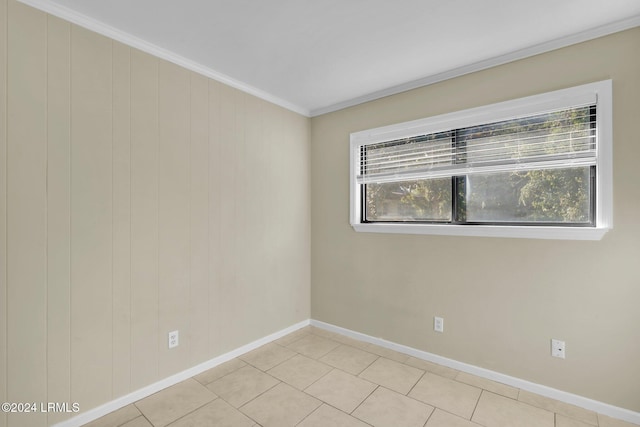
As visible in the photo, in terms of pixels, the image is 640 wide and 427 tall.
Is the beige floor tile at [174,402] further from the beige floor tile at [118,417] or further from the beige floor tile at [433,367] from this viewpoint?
the beige floor tile at [433,367]

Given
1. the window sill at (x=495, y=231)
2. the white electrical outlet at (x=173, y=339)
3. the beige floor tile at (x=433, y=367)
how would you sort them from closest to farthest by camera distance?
the window sill at (x=495, y=231), the white electrical outlet at (x=173, y=339), the beige floor tile at (x=433, y=367)

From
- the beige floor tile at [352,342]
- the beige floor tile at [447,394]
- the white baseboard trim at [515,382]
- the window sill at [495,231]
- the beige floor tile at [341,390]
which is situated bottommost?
the beige floor tile at [352,342]

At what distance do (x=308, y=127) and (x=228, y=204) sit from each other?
1488 millimetres

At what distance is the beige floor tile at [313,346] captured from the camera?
2.90 metres

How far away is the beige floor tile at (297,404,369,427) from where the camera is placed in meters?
1.92

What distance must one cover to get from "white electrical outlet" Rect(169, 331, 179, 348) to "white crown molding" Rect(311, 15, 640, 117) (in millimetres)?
2718

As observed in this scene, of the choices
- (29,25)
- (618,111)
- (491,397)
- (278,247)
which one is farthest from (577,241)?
(29,25)

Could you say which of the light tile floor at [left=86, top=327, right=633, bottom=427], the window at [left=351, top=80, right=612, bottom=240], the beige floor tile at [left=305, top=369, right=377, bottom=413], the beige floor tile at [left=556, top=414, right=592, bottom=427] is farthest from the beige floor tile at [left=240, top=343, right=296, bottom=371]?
the beige floor tile at [left=556, top=414, right=592, bottom=427]

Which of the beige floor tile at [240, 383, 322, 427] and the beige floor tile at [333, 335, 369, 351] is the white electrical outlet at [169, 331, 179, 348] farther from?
the beige floor tile at [333, 335, 369, 351]

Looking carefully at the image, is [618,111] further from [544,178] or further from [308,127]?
[308,127]

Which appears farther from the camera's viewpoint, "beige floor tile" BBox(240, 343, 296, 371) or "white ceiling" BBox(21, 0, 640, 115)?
"beige floor tile" BBox(240, 343, 296, 371)

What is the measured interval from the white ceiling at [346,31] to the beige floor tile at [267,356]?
8.33 feet

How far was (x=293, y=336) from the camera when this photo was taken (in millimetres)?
3309

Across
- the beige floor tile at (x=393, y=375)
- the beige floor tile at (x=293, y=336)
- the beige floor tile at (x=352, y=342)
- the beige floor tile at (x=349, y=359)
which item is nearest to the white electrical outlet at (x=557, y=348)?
the beige floor tile at (x=393, y=375)
